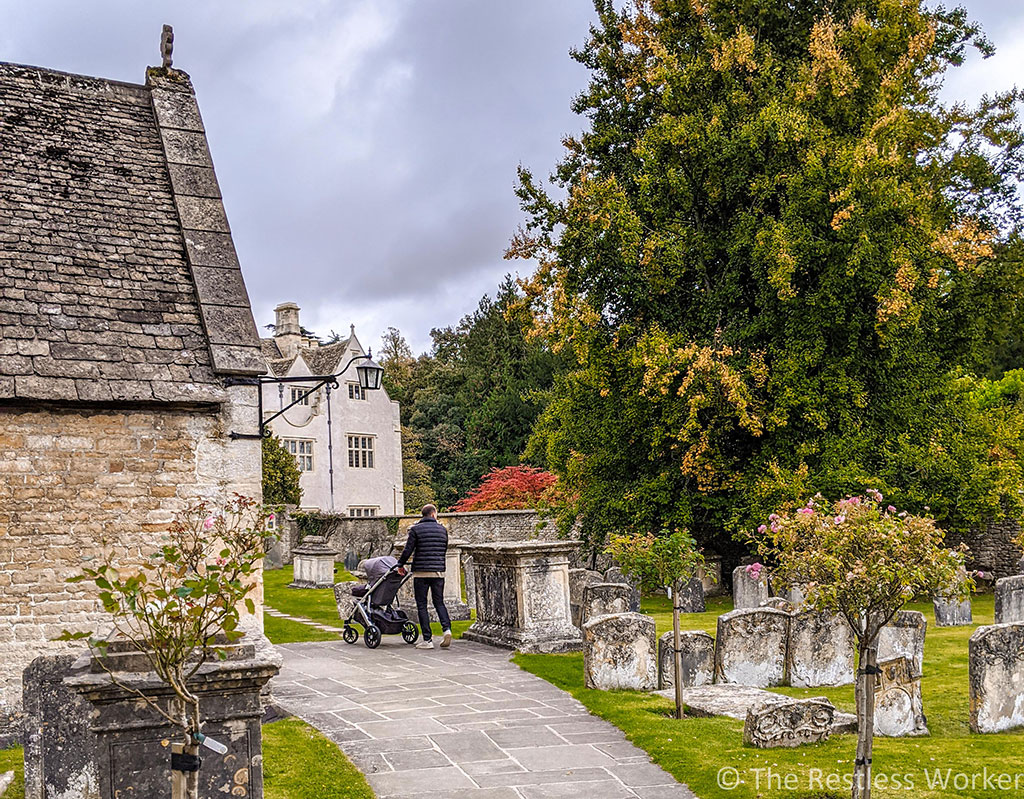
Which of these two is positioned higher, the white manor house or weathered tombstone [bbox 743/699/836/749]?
the white manor house

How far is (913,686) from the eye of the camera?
8.78 m

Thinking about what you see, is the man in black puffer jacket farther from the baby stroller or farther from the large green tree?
the large green tree

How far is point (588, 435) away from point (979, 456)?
8339 mm

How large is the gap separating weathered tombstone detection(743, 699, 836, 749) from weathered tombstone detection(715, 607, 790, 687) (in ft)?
8.53

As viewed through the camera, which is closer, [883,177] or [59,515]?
[59,515]

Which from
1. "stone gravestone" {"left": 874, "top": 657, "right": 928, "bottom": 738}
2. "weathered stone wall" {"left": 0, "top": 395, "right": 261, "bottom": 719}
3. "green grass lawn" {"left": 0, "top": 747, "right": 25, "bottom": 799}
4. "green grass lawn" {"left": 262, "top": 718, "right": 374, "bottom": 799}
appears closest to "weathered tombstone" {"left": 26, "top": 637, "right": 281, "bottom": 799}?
"green grass lawn" {"left": 262, "top": 718, "right": 374, "bottom": 799}

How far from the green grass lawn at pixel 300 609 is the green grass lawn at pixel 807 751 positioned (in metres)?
6.18

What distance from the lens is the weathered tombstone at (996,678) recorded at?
893cm

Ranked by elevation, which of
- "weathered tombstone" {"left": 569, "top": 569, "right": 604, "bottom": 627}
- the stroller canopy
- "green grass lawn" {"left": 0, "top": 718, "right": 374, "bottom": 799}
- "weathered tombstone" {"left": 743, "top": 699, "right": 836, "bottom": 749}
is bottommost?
"green grass lawn" {"left": 0, "top": 718, "right": 374, "bottom": 799}

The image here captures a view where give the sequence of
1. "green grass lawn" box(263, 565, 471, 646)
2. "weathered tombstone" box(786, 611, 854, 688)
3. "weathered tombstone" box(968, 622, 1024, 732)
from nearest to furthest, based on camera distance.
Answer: "weathered tombstone" box(968, 622, 1024, 732), "weathered tombstone" box(786, 611, 854, 688), "green grass lawn" box(263, 565, 471, 646)

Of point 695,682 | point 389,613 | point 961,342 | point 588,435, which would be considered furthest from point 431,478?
point 695,682

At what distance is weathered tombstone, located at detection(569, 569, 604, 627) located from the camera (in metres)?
15.3

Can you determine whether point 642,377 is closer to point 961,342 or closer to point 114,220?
point 961,342

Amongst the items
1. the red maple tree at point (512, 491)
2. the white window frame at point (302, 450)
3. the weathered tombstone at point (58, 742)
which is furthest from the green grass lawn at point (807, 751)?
the white window frame at point (302, 450)
